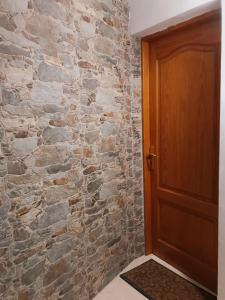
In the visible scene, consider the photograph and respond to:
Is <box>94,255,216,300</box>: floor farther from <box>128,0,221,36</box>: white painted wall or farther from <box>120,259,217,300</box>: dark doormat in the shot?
<box>128,0,221,36</box>: white painted wall

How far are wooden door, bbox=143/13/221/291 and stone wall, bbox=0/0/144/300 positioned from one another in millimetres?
186

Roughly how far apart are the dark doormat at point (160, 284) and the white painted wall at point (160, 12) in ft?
7.12

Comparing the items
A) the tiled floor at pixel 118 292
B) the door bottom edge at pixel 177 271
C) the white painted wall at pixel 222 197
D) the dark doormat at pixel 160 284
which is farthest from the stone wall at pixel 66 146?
the white painted wall at pixel 222 197

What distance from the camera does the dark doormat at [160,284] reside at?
1.89 m

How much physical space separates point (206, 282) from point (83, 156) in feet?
4.92

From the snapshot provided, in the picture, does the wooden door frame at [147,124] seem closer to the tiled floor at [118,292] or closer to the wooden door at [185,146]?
the wooden door at [185,146]

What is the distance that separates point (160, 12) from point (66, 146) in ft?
4.28

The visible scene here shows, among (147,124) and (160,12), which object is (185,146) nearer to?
(147,124)

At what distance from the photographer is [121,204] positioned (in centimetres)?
219

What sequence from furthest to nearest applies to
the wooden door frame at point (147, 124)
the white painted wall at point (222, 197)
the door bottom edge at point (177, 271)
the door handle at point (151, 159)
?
1. the door handle at point (151, 159)
2. the wooden door frame at point (147, 124)
3. the door bottom edge at point (177, 271)
4. the white painted wall at point (222, 197)

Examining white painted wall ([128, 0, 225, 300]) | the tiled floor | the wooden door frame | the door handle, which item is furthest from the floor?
the door handle

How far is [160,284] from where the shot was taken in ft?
6.63

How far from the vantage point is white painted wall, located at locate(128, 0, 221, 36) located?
1.65 meters

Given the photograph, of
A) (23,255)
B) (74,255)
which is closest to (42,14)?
(23,255)
